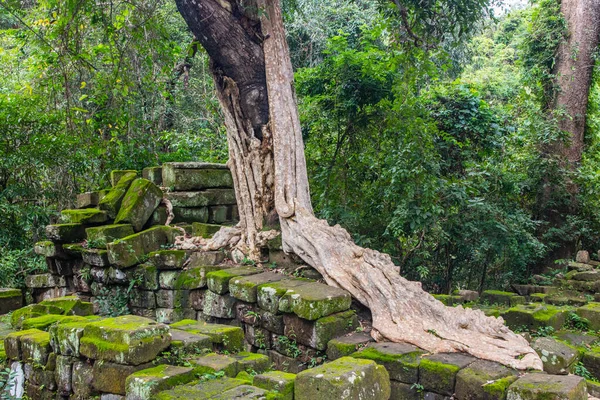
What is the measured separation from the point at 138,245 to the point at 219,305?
141 cm

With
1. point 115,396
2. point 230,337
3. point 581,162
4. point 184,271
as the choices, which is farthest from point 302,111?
point 115,396

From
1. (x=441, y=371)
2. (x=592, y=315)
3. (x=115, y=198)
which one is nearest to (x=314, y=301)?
(x=441, y=371)

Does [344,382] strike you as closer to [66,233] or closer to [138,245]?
[138,245]

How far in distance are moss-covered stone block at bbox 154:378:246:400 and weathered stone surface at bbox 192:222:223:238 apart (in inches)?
140

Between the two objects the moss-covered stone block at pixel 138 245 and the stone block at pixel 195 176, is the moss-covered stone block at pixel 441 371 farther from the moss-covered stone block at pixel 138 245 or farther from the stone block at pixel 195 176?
the stone block at pixel 195 176

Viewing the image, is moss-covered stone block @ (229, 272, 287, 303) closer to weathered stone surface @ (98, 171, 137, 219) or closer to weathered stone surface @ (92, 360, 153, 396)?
weathered stone surface @ (92, 360, 153, 396)

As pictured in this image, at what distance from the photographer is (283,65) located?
630 centimetres

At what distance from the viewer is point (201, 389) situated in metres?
2.79

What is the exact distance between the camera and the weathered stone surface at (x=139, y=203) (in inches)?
250

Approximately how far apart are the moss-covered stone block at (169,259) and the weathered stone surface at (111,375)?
2566 millimetres

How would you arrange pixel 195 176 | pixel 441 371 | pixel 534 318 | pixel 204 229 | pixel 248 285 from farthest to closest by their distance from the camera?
pixel 195 176 → pixel 204 229 → pixel 248 285 → pixel 534 318 → pixel 441 371

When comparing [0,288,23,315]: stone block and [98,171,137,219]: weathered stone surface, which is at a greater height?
[98,171,137,219]: weathered stone surface

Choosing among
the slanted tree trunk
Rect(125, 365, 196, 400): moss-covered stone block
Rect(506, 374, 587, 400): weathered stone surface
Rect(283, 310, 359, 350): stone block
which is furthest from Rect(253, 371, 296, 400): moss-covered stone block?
the slanted tree trunk

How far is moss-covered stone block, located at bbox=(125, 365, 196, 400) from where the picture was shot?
9.21 feet
